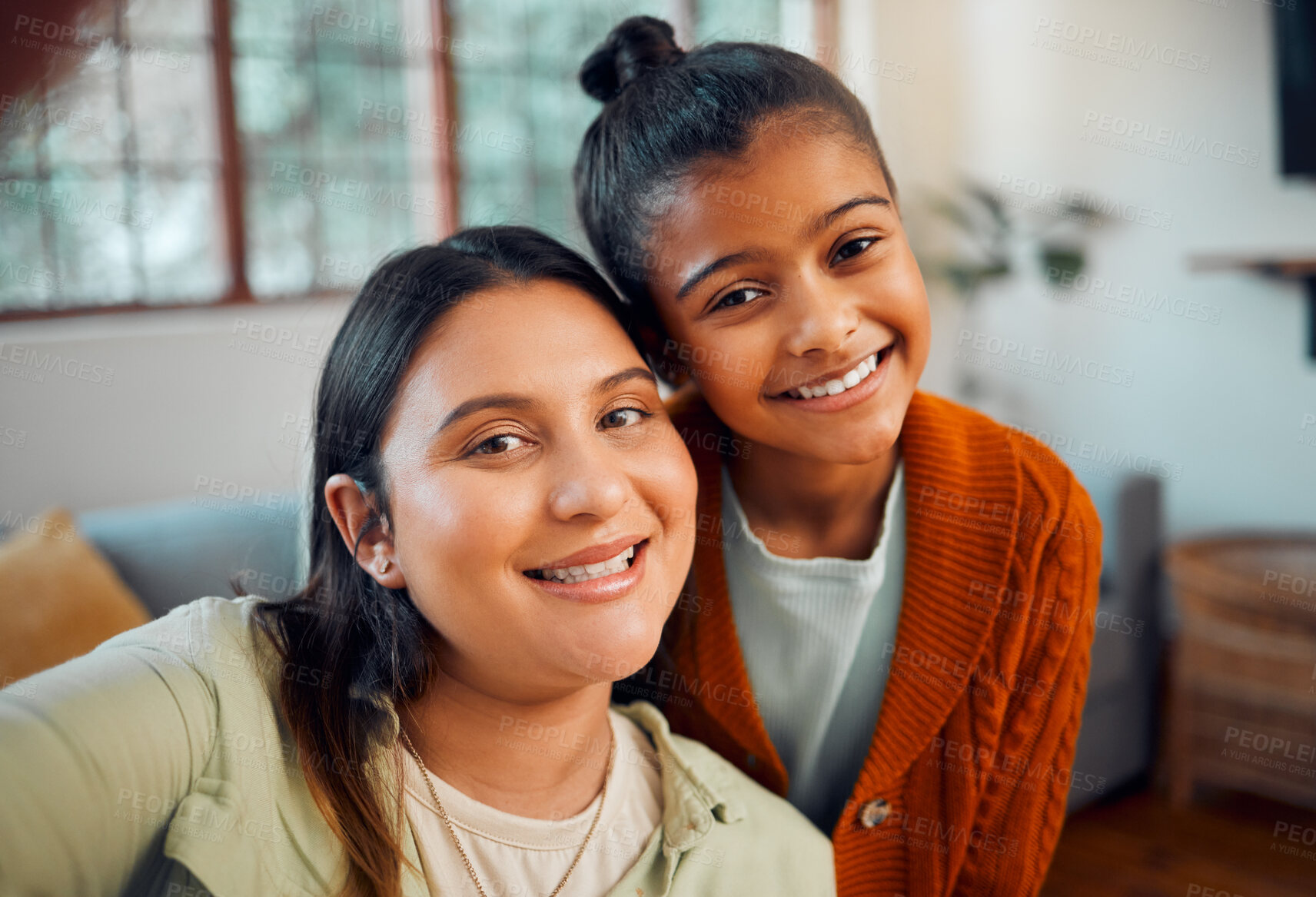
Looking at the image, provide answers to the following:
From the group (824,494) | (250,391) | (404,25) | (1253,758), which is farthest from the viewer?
(404,25)

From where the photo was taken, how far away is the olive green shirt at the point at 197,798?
0.75 m

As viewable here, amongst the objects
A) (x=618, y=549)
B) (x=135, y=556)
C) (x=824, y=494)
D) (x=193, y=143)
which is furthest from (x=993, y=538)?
(x=193, y=143)

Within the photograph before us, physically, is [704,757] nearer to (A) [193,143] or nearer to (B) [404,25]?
(A) [193,143]

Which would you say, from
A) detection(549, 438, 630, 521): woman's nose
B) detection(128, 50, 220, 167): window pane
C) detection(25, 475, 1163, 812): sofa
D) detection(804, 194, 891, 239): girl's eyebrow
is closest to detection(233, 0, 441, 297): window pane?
detection(128, 50, 220, 167): window pane

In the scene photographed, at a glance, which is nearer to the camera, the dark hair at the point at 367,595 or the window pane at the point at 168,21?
the dark hair at the point at 367,595

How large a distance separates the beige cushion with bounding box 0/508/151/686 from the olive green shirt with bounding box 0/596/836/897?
2.09 ft

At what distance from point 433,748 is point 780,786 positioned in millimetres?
442

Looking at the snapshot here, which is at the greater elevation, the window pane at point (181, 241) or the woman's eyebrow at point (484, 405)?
the woman's eyebrow at point (484, 405)

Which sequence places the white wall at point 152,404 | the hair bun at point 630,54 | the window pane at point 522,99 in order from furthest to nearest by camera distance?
the window pane at point 522,99, the white wall at point 152,404, the hair bun at point 630,54

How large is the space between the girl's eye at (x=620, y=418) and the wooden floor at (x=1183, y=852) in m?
1.71

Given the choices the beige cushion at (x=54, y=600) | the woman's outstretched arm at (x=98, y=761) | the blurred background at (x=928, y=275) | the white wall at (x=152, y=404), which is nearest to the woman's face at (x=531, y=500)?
the woman's outstretched arm at (x=98, y=761)

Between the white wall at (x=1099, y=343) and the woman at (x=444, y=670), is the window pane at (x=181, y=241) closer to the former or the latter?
the white wall at (x=1099, y=343)

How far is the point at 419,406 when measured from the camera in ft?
3.04

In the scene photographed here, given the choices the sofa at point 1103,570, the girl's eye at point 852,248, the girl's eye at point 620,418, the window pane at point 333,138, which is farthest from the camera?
the window pane at point 333,138
